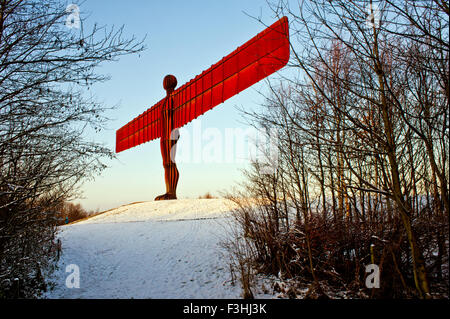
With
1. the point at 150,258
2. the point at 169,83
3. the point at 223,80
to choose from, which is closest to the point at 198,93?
the point at 223,80

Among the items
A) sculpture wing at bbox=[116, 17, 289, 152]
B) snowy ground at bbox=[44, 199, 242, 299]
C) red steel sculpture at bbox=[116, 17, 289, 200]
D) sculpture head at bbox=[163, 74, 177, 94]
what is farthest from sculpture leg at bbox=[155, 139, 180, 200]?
sculpture head at bbox=[163, 74, 177, 94]

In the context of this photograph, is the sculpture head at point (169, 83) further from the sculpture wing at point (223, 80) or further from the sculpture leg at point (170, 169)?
the sculpture leg at point (170, 169)

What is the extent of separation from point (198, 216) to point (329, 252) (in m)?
7.98

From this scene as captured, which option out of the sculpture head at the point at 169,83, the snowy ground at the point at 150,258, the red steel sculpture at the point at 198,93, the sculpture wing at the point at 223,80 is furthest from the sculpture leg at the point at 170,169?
the sculpture head at the point at 169,83

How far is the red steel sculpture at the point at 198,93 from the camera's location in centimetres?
726

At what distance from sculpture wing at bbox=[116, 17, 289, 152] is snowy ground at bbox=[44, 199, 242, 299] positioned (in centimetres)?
452

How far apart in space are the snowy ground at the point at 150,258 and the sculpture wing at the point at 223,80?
4519 mm

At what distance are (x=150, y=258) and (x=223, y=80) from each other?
612 centimetres

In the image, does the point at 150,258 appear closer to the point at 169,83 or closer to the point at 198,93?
the point at 198,93

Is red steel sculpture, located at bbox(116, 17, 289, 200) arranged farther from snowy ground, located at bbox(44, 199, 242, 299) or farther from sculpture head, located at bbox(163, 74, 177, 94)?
snowy ground, located at bbox(44, 199, 242, 299)

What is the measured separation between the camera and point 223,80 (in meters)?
9.59

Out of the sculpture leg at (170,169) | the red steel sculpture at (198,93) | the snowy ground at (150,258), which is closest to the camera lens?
the snowy ground at (150,258)
